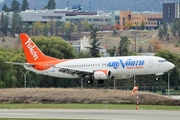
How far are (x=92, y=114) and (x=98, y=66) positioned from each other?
44.7m

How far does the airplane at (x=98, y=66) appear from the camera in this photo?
90.3 m

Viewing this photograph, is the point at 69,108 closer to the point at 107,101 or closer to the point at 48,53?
the point at 107,101

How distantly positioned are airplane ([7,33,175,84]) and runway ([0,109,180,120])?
37.6 metres

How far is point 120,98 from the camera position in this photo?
62.0 m

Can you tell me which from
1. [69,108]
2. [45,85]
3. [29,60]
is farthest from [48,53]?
[69,108]

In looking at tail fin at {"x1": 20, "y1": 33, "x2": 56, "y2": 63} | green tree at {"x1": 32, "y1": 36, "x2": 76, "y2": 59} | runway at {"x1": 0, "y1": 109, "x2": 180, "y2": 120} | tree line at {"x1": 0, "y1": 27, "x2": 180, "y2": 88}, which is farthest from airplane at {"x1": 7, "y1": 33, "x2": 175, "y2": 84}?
runway at {"x1": 0, "y1": 109, "x2": 180, "y2": 120}

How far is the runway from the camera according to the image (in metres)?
46.8

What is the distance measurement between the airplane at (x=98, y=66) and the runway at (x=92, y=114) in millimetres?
37637

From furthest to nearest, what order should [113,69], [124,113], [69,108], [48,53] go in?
[48,53] < [113,69] < [69,108] < [124,113]

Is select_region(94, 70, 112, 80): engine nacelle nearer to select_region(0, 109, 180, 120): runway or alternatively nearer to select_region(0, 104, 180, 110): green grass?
select_region(0, 104, 180, 110): green grass

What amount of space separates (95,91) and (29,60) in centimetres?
3240

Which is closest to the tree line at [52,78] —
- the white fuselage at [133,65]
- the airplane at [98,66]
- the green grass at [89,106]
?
the airplane at [98,66]

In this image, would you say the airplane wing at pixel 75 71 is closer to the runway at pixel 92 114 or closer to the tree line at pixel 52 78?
the tree line at pixel 52 78

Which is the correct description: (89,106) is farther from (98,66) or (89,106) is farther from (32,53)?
(32,53)
